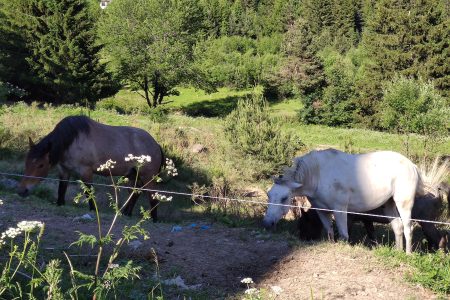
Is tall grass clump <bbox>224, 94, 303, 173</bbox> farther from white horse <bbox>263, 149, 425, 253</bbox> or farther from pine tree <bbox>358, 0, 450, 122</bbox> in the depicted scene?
pine tree <bbox>358, 0, 450, 122</bbox>

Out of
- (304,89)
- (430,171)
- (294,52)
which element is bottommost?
(430,171)

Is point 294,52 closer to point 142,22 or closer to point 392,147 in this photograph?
point 142,22

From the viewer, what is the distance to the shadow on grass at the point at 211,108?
4605 cm

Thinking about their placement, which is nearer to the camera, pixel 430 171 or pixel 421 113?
pixel 430 171

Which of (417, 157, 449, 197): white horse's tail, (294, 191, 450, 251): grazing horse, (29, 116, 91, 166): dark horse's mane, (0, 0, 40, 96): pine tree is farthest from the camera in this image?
(0, 0, 40, 96): pine tree

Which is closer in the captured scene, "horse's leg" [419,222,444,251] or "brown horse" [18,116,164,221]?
"brown horse" [18,116,164,221]

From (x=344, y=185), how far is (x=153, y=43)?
114 ft

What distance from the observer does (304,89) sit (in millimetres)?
47031

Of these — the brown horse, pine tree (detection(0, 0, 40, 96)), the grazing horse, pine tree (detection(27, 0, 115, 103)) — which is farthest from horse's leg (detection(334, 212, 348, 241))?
pine tree (detection(0, 0, 40, 96))

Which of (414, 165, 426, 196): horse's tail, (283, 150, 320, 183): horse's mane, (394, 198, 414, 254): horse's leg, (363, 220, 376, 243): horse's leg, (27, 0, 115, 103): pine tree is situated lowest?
(363, 220, 376, 243): horse's leg

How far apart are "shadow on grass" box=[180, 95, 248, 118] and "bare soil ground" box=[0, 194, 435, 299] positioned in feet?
124

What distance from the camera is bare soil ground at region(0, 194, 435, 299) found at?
16.7 ft

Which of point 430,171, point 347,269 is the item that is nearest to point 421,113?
point 430,171

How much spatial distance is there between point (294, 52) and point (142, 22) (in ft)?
52.7
